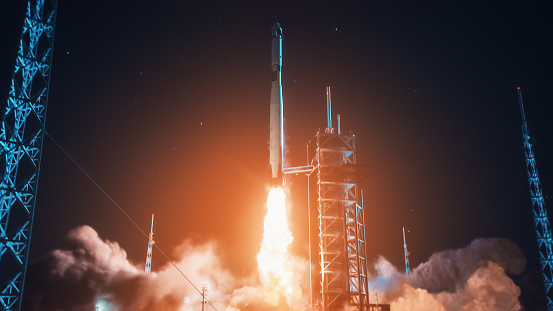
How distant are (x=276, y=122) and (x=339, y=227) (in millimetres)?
12832

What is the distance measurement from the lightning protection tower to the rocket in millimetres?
3959

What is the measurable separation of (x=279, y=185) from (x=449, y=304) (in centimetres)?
2665

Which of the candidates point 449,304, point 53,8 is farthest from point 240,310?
point 53,8

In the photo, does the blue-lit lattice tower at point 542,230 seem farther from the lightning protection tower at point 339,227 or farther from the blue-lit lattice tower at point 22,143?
the blue-lit lattice tower at point 22,143

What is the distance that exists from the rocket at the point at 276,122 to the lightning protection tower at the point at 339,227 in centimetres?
396

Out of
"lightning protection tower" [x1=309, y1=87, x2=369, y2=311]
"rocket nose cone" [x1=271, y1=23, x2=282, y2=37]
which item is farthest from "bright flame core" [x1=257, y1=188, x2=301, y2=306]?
"rocket nose cone" [x1=271, y1=23, x2=282, y2=37]

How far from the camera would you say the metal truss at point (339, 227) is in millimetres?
47812

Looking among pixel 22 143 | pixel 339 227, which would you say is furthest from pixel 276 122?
pixel 22 143

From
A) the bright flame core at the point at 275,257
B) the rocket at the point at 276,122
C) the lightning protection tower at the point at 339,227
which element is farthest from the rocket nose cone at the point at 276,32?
the bright flame core at the point at 275,257

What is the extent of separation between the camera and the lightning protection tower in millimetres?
47844

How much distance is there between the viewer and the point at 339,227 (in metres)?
49.6

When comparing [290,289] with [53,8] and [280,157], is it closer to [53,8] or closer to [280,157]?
[280,157]

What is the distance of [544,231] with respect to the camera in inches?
1902

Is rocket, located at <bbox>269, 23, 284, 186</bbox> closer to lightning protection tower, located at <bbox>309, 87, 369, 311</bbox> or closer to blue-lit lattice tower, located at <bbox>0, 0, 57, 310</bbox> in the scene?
lightning protection tower, located at <bbox>309, 87, 369, 311</bbox>
